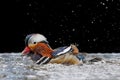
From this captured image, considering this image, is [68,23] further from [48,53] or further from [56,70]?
[56,70]

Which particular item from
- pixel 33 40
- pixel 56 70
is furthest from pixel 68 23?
pixel 56 70

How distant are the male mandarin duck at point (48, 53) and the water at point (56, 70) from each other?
46 millimetres

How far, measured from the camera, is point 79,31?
628 cm

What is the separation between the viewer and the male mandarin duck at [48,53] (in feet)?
6.54

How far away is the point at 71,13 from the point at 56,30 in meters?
0.62

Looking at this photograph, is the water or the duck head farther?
the duck head

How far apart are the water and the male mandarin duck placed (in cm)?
5

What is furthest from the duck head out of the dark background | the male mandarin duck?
the dark background

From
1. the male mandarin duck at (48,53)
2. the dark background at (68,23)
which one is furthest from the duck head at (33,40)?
the dark background at (68,23)

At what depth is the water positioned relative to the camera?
160 centimetres

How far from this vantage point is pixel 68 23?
652 cm

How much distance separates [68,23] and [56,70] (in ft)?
15.6

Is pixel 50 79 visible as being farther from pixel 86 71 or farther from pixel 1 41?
pixel 1 41

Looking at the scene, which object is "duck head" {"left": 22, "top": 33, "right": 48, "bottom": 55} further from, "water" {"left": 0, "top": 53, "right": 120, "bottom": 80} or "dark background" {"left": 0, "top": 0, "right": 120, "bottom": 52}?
"dark background" {"left": 0, "top": 0, "right": 120, "bottom": 52}
